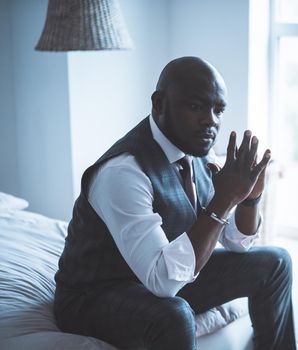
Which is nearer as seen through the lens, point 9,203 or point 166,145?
point 166,145

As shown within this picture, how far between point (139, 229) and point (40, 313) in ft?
1.23

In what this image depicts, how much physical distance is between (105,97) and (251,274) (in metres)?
1.55

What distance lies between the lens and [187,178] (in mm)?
1472

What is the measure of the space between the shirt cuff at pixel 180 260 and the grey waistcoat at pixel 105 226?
0.50 feet

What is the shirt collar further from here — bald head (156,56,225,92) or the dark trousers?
the dark trousers

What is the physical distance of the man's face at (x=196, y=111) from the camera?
52.8 inches

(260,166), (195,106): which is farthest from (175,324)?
(195,106)

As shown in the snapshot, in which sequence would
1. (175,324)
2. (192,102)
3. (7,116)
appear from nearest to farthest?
Answer: (175,324) < (192,102) < (7,116)

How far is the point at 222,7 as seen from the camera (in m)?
2.80

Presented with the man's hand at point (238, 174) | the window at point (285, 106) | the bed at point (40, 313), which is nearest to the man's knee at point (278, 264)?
the bed at point (40, 313)

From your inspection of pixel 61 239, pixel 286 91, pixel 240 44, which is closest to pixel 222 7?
pixel 240 44

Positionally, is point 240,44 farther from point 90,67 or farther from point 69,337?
point 69,337

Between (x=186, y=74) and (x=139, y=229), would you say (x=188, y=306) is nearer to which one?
(x=139, y=229)

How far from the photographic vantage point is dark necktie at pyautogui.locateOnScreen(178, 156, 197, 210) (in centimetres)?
147
